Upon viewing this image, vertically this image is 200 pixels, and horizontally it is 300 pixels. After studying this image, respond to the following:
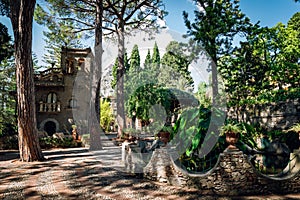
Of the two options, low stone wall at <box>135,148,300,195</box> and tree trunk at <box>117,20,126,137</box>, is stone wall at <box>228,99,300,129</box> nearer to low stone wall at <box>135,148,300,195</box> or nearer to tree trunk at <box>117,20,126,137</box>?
low stone wall at <box>135,148,300,195</box>

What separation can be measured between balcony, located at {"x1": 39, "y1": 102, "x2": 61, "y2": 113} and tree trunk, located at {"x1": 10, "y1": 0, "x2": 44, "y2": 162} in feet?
29.9

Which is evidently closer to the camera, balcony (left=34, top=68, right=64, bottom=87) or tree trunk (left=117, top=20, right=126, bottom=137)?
tree trunk (left=117, top=20, right=126, bottom=137)

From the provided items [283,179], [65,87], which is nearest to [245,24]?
[283,179]

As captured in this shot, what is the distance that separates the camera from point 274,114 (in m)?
8.77

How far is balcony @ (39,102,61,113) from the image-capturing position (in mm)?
15469

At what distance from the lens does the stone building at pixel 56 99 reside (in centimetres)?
1564

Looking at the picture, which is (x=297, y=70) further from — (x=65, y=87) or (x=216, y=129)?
(x=65, y=87)

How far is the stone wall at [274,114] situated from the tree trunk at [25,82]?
8393mm

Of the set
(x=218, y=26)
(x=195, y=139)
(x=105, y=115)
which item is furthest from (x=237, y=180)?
(x=105, y=115)

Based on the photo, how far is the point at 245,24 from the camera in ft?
38.8

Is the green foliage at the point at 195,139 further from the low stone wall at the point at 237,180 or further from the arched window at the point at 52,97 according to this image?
the arched window at the point at 52,97

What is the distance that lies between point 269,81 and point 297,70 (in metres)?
1.58

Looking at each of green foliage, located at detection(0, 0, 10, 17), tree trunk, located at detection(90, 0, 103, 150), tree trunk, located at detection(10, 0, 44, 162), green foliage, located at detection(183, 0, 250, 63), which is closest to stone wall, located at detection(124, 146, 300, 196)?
tree trunk, located at detection(10, 0, 44, 162)

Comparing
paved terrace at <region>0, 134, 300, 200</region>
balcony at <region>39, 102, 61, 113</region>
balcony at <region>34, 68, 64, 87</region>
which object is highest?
balcony at <region>34, 68, 64, 87</region>
